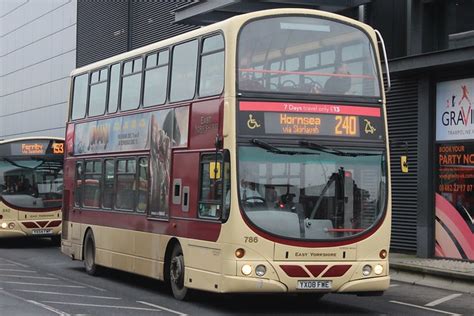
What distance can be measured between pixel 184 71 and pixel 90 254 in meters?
5.45

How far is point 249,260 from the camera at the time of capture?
1086 cm

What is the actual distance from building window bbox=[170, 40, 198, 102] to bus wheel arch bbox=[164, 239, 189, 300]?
2.21 m

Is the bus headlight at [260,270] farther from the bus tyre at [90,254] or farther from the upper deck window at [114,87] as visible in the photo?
the bus tyre at [90,254]

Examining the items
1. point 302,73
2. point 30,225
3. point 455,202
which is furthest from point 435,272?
point 30,225

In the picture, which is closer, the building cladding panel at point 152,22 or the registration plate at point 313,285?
the registration plate at point 313,285

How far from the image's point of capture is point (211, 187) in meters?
11.6

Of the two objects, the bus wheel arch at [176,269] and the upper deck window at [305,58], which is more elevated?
the upper deck window at [305,58]

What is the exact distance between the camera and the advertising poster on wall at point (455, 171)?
17828mm

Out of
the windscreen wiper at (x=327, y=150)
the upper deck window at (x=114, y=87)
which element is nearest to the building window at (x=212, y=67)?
the windscreen wiper at (x=327, y=150)

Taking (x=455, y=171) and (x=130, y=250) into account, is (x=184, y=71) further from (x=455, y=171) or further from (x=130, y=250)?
(x=455, y=171)

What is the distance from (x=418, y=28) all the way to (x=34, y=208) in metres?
11.4

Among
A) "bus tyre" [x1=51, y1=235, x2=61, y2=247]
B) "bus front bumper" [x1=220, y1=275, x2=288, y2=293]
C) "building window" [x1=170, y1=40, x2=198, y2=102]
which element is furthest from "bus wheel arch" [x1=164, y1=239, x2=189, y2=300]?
"bus tyre" [x1=51, y1=235, x2=61, y2=247]

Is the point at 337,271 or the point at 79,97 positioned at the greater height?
the point at 79,97

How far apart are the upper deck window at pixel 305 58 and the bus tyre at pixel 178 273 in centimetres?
289
